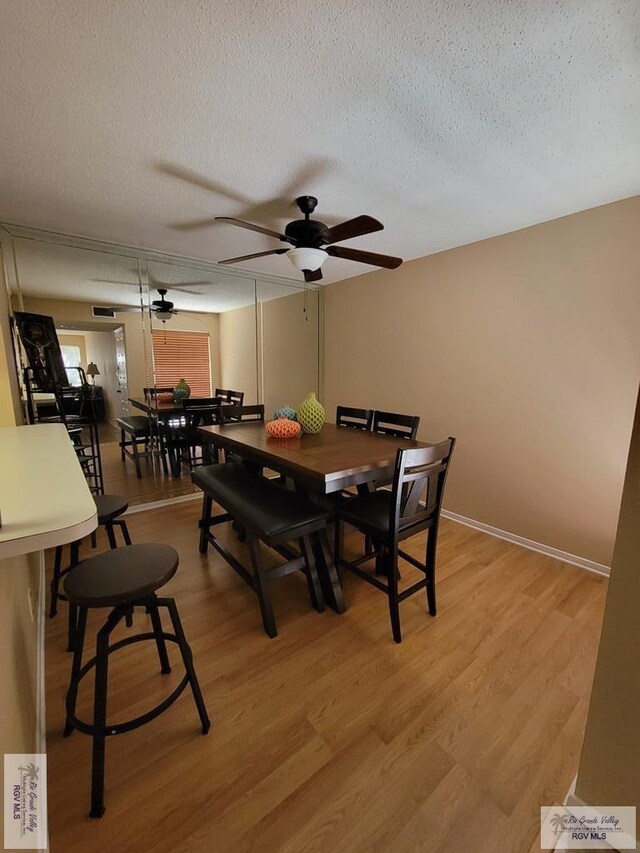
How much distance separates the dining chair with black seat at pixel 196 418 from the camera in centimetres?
338

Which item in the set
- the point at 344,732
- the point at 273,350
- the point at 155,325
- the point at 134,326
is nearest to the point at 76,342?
the point at 134,326

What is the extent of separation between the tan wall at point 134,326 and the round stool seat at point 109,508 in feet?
5.45

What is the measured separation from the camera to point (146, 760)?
1193mm

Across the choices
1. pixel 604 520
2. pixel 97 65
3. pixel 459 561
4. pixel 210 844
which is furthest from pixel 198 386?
pixel 604 520

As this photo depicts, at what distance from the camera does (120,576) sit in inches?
44.4

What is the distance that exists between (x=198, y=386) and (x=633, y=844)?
375cm

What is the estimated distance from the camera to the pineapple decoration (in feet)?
7.65

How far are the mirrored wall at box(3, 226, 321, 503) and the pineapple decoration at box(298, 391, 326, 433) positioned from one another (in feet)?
5.63

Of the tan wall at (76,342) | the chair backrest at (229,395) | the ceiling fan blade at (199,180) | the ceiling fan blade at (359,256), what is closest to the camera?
the ceiling fan blade at (199,180)

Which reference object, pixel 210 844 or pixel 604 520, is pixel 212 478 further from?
pixel 604 520

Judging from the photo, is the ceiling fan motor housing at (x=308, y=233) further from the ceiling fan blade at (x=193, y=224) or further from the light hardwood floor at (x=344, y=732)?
the light hardwood floor at (x=344, y=732)

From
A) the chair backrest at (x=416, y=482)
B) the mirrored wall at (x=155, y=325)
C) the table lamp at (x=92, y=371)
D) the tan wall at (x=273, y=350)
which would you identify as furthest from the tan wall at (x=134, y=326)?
the chair backrest at (x=416, y=482)

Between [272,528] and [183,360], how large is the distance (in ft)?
7.90

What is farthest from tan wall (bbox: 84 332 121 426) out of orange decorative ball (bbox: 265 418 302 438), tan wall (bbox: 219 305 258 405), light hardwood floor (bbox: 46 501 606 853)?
light hardwood floor (bbox: 46 501 606 853)
